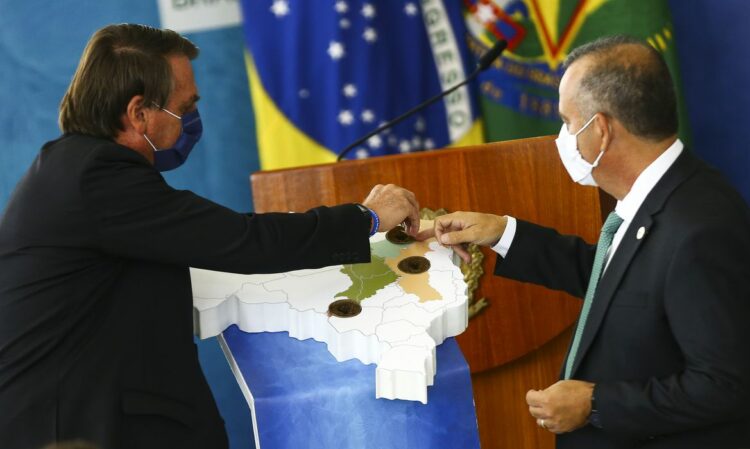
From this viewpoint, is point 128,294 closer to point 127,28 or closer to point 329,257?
point 329,257

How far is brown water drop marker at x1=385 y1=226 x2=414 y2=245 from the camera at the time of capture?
1850 millimetres

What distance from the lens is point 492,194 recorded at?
227cm

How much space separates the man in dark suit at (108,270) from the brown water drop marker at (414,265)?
0.25 m

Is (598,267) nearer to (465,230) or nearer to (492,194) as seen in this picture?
(465,230)

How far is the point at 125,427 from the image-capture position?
1.48 m

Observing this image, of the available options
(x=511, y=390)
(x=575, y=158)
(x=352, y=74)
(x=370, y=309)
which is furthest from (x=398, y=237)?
(x=352, y=74)

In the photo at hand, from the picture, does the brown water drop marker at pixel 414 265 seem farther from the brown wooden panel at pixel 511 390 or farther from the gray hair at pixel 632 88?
the brown wooden panel at pixel 511 390

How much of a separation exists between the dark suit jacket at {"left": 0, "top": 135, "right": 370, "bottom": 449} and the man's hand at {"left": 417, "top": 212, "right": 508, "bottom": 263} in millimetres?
445

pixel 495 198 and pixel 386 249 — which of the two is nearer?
pixel 386 249

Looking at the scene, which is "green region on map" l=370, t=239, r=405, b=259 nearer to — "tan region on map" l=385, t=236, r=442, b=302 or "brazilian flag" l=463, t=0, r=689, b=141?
"tan region on map" l=385, t=236, r=442, b=302

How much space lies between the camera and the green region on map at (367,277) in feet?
5.39

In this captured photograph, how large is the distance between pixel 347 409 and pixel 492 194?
0.97 meters

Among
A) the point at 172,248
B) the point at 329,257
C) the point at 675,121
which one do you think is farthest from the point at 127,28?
the point at 675,121

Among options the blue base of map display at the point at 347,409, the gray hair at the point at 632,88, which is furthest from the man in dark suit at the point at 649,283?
the blue base of map display at the point at 347,409
